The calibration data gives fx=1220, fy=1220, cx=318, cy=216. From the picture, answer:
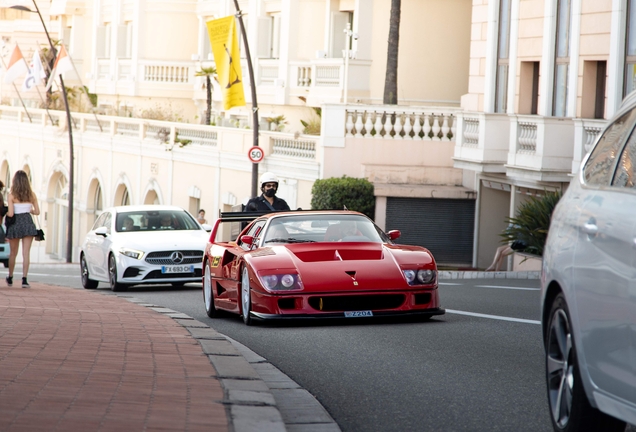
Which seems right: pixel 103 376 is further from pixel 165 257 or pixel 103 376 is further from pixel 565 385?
pixel 165 257

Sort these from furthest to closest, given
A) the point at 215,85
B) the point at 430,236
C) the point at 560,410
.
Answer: the point at 215,85
the point at 430,236
the point at 560,410

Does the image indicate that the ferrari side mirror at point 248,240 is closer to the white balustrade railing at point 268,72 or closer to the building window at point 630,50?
the building window at point 630,50

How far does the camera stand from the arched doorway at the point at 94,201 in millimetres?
53566

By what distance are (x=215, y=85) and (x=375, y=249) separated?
38722 mm

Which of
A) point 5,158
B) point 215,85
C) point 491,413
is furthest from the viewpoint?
point 5,158

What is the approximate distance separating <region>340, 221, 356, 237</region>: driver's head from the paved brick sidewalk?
2.24 m

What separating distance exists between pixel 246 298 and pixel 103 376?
17.2ft

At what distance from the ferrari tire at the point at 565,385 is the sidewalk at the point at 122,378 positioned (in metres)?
1.49

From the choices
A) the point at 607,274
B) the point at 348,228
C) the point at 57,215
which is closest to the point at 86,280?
the point at 348,228

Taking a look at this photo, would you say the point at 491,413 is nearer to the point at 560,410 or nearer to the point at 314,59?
the point at 560,410

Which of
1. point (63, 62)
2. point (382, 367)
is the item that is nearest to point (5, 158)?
point (63, 62)

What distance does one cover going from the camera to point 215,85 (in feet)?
167

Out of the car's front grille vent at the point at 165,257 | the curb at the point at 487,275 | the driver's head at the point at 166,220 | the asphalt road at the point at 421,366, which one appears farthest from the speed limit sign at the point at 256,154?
the asphalt road at the point at 421,366

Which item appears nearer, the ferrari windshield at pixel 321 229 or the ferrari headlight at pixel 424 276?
the ferrari headlight at pixel 424 276
